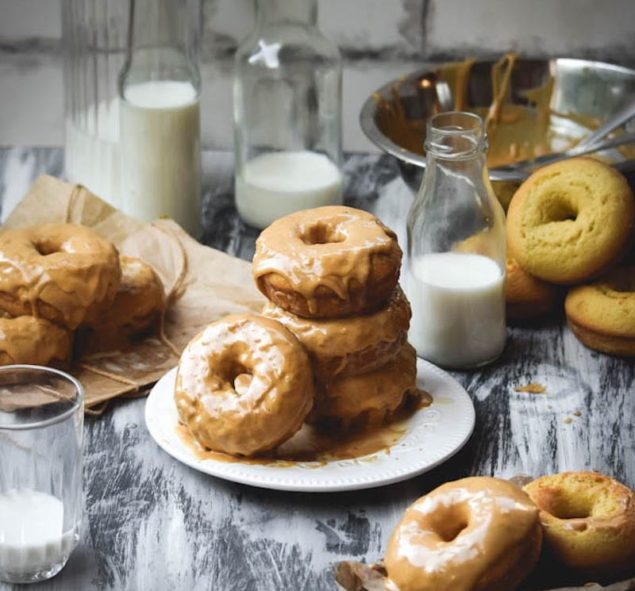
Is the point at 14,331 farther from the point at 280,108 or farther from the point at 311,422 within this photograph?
the point at 280,108

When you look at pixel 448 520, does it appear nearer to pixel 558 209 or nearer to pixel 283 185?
pixel 558 209

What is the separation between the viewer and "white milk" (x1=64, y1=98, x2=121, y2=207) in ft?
6.25

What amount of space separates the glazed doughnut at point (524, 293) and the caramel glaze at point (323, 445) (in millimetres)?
301

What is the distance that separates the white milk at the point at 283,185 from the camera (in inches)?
73.6

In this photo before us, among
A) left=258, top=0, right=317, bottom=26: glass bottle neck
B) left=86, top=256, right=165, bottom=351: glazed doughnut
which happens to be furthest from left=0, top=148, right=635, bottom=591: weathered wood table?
left=258, top=0, right=317, bottom=26: glass bottle neck

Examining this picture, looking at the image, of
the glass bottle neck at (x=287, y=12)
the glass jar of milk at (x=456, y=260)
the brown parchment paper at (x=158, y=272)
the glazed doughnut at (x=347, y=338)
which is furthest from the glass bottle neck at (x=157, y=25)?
the glazed doughnut at (x=347, y=338)

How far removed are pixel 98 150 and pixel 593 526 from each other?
1.04m

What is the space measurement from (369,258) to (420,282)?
0.75 feet

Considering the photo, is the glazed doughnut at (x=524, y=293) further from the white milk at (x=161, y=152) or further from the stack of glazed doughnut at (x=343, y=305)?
the white milk at (x=161, y=152)

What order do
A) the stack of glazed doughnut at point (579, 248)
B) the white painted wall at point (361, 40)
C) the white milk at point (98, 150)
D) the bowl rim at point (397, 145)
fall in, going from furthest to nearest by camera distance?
the white painted wall at point (361, 40) → the white milk at point (98, 150) → the bowl rim at point (397, 145) → the stack of glazed doughnut at point (579, 248)

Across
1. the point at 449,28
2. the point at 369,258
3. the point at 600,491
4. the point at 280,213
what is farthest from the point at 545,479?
the point at 449,28

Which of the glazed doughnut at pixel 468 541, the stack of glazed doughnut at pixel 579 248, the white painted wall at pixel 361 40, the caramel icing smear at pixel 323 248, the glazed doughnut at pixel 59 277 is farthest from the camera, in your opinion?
the white painted wall at pixel 361 40

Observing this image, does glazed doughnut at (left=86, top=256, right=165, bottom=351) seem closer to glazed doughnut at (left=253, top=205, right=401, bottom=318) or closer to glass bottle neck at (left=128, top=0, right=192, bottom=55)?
glazed doughnut at (left=253, top=205, right=401, bottom=318)

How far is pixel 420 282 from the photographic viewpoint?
1527 millimetres
